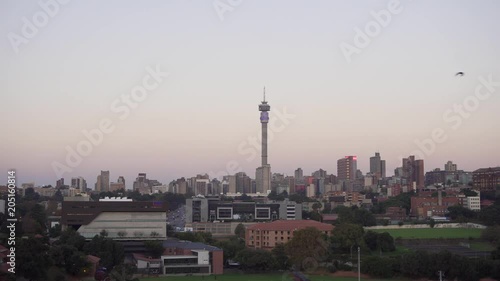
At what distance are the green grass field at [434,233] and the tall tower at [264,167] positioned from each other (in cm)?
2707

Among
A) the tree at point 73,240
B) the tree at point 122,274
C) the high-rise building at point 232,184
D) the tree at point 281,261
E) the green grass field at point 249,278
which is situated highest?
the high-rise building at point 232,184

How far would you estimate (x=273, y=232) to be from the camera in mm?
23703

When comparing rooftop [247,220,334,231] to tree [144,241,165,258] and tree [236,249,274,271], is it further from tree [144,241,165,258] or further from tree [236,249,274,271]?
tree [144,241,165,258]

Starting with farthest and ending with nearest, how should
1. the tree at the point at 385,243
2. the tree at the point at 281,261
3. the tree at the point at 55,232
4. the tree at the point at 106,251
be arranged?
1. the tree at the point at 55,232
2. the tree at the point at 385,243
3. the tree at the point at 281,261
4. the tree at the point at 106,251

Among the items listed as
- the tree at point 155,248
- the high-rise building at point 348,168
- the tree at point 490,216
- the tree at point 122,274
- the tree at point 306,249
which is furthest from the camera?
the high-rise building at point 348,168

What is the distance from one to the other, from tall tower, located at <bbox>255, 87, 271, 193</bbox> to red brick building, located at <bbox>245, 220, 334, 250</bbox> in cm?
3139

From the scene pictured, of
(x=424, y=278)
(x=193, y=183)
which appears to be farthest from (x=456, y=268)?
(x=193, y=183)

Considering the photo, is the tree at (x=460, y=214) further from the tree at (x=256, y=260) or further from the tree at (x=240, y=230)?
the tree at (x=256, y=260)

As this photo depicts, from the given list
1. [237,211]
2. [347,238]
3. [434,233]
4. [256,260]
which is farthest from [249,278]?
[237,211]

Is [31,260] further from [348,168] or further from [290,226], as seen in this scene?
[348,168]

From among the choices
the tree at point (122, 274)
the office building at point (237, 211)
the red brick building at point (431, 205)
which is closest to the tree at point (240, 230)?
the office building at point (237, 211)

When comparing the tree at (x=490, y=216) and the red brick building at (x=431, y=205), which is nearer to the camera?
the tree at (x=490, y=216)

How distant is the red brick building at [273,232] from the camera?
23.2 metres

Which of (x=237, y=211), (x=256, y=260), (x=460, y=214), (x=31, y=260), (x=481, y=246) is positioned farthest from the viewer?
(x=237, y=211)
